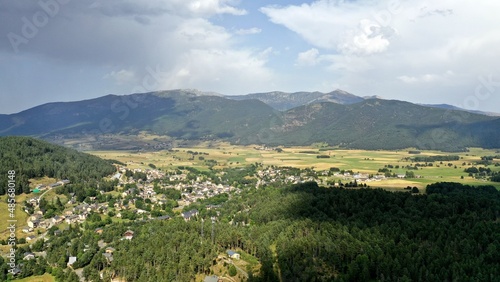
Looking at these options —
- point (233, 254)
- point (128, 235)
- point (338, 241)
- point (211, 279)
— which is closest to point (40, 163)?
point (128, 235)

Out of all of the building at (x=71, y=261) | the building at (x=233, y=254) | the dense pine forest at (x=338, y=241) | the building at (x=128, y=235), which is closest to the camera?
the dense pine forest at (x=338, y=241)

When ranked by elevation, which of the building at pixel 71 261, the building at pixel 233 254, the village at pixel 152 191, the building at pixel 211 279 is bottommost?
the building at pixel 211 279

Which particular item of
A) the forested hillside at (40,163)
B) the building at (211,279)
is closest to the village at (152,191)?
the forested hillside at (40,163)

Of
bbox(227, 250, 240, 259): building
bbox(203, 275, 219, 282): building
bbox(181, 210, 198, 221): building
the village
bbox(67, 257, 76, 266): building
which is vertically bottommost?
bbox(203, 275, 219, 282): building

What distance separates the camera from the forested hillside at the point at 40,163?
81.1m

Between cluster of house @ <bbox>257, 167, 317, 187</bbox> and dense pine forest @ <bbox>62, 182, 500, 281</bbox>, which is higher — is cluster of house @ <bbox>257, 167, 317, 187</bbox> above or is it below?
above

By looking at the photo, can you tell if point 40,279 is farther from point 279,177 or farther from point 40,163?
point 279,177

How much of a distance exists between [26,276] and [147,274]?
16269 millimetres

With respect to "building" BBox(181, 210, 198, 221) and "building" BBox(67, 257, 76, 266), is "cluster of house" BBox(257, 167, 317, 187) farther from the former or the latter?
"building" BBox(67, 257, 76, 266)

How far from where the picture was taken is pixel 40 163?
300 feet

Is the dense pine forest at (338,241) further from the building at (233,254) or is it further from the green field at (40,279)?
the green field at (40,279)

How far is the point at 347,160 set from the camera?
147 metres

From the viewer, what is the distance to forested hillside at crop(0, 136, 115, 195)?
81062mm

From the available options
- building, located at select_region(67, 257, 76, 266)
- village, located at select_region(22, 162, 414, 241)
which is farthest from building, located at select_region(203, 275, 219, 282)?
village, located at select_region(22, 162, 414, 241)
